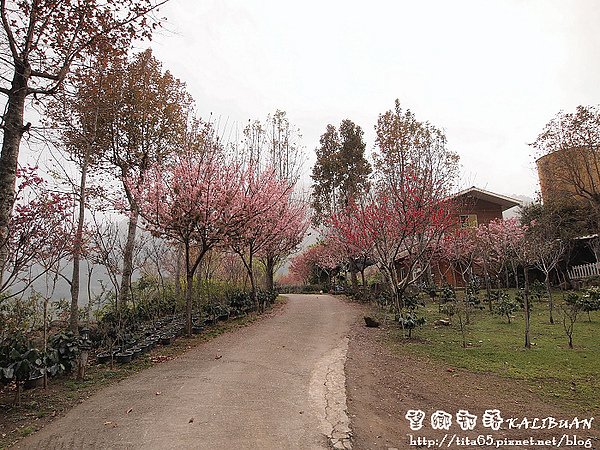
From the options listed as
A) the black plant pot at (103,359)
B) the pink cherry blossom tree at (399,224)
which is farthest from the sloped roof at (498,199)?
the black plant pot at (103,359)

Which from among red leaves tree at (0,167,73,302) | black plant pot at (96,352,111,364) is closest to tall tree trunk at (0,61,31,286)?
red leaves tree at (0,167,73,302)

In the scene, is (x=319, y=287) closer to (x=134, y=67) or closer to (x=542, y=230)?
(x=542, y=230)

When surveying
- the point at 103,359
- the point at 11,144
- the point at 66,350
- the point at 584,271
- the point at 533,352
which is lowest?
the point at 533,352

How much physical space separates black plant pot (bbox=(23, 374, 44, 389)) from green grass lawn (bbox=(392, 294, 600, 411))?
A: 631cm

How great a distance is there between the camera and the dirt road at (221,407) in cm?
383

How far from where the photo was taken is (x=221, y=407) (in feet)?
15.2

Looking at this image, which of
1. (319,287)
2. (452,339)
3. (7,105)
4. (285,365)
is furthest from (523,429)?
(319,287)

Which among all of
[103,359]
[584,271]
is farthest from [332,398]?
[584,271]

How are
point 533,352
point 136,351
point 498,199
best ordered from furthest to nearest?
point 498,199, point 136,351, point 533,352

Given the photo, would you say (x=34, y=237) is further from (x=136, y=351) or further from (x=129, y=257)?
(x=129, y=257)

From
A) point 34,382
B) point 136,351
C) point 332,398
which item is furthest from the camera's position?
point 136,351

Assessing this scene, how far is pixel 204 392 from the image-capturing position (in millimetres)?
5215

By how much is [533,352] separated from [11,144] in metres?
8.74

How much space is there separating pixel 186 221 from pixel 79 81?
3.88 m
